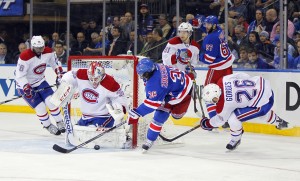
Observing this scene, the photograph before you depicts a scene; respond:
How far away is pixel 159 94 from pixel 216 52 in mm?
2100

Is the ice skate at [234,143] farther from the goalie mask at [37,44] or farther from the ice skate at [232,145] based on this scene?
the goalie mask at [37,44]

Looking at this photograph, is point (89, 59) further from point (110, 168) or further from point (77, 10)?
point (77, 10)

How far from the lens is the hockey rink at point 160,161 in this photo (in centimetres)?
591

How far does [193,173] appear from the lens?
609 cm

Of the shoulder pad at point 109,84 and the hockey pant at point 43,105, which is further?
the hockey pant at point 43,105

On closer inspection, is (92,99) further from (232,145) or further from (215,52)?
(215,52)

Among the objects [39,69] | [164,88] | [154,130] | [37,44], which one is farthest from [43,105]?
[164,88]

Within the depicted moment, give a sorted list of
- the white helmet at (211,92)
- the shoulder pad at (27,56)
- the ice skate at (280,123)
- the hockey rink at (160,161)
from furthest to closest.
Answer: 1. the shoulder pad at (27,56)
2. the ice skate at (280,123)
3. the white helmet at (211,92)
4. the hockey rink at (160,161)

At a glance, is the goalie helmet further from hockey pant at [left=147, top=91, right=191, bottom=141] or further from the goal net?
hockey pant at [left=147, top=91, right=191, bottom=141]

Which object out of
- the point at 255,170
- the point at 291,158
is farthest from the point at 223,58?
the point at 255,170

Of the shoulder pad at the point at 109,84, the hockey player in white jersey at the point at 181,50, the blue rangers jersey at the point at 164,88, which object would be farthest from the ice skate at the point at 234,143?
the hockey player in white jersey at the point at 181,50

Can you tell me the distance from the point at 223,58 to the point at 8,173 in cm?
374

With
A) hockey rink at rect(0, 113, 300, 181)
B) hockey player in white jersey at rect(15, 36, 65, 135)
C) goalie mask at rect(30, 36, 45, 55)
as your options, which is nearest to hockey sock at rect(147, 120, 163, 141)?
hockey rink at rect(0, 113, 300, 181)

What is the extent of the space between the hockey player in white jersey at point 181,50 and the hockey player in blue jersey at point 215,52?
182mm
